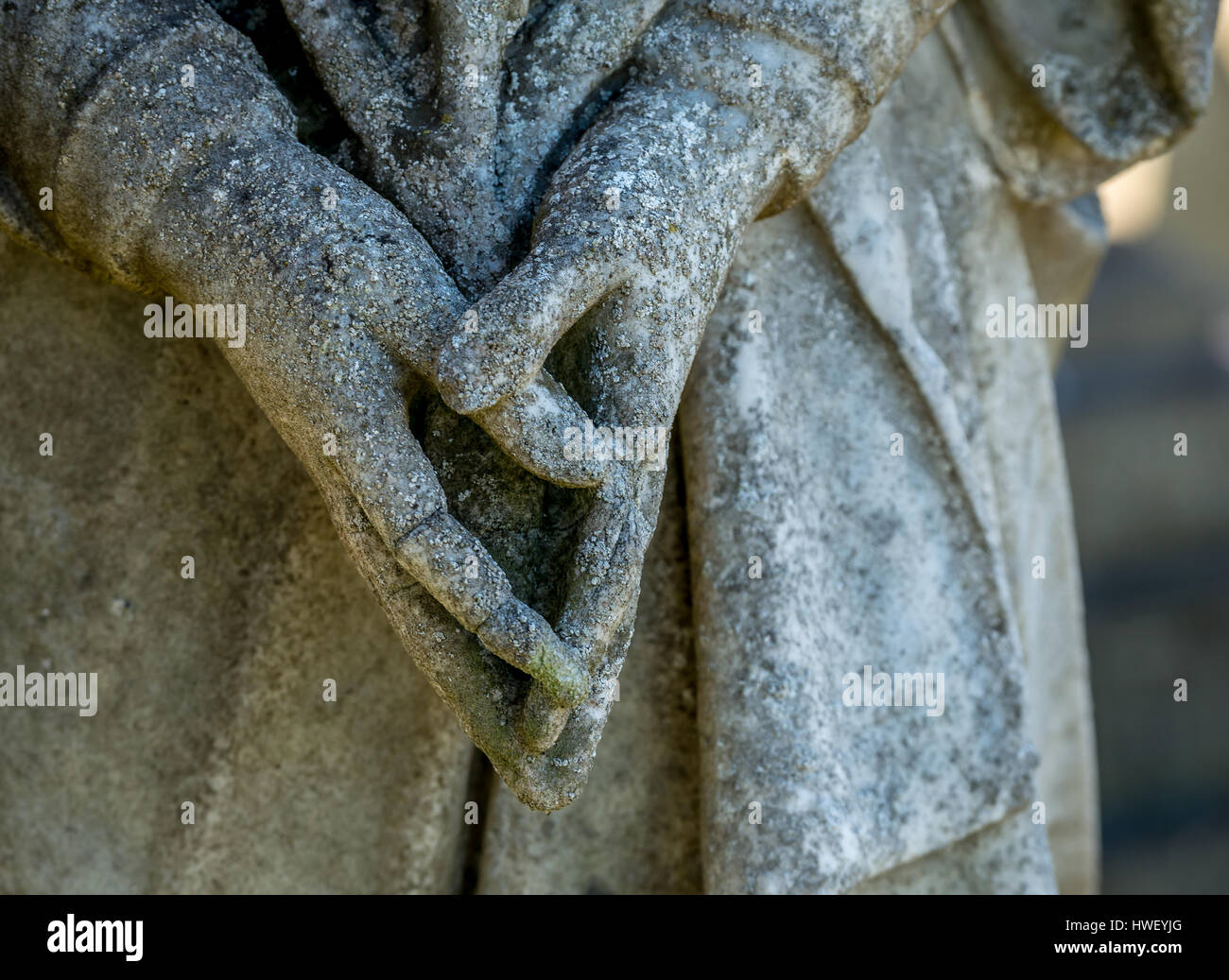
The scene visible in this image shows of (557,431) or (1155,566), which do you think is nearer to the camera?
(557,431)

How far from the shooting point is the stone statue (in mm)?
1010

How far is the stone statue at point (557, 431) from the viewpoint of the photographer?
3.31ft

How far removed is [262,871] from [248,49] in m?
0.68

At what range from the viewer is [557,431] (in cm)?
99

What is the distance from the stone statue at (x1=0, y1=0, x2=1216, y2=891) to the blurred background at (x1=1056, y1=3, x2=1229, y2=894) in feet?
4.17

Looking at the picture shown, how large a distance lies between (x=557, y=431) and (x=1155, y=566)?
7.56 ft

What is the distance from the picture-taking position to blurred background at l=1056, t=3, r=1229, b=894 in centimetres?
295

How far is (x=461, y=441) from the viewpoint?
1.04 metres

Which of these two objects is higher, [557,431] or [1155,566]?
[1155,566]

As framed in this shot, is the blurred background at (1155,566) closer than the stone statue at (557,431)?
No

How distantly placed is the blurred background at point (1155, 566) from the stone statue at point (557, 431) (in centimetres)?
127

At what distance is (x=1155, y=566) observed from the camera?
119 inches

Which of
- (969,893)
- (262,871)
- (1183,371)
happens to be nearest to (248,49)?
(262,871)

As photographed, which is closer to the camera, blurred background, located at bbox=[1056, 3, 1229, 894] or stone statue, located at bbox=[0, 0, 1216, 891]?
stone statue, located at bbox=[0, 0, 1216, 891]
